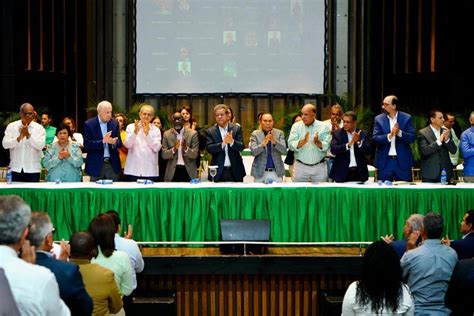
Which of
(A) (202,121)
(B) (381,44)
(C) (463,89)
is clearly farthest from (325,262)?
(A) (202,121)

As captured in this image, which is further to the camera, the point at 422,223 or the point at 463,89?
the point at 463,89

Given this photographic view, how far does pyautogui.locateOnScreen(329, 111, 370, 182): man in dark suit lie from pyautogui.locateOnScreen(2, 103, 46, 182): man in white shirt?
293cm

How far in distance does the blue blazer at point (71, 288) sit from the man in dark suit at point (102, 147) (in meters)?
Answer: 5.35

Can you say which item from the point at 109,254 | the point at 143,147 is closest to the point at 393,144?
the point at 143,147

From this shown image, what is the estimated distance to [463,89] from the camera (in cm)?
1445

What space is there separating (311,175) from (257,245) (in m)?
1.69

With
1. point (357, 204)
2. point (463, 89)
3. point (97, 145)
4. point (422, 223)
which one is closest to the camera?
point (422, 223)

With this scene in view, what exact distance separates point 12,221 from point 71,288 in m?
0.75

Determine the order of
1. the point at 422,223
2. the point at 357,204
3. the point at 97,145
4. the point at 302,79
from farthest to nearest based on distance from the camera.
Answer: the point at 302,79, the point at 97,145, the point at 357,204, the point at 422,223

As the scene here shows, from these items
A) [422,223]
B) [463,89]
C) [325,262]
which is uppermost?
[463,89]

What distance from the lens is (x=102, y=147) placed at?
9805mm

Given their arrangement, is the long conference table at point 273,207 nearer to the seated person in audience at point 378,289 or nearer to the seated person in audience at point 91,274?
the seated person in audience at point 91,274

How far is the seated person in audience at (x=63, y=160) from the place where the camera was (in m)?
9.72

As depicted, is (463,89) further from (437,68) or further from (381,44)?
(381,44)
